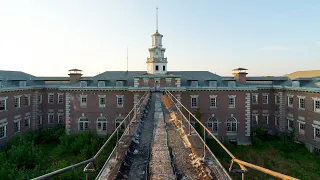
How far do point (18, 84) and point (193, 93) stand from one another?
2542 centimetres

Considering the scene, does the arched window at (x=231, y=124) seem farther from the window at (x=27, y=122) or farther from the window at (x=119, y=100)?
the window at (x=27, y=122)

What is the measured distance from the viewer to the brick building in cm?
3108

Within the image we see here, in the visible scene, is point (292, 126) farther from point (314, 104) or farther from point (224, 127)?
point (224, 127)

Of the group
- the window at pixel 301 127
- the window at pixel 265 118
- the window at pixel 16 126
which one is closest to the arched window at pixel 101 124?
the window at pixel 16 126

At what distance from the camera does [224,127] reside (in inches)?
1280

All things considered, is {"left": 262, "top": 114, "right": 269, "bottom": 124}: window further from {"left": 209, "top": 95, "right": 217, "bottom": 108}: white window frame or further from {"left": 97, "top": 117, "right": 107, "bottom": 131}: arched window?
{"left": 97, "top": 117, "right": 107, "bottom": 131}: arched window

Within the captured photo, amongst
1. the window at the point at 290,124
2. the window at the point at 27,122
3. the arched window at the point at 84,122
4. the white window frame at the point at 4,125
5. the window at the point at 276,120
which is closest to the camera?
the white window frame at the point at 4,125

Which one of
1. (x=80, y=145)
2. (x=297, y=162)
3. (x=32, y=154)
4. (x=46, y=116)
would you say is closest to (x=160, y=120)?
(x=32, y=154)

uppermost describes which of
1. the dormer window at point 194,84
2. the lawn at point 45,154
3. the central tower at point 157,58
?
the central tower at point 157,58

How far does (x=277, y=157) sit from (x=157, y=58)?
73.8ft

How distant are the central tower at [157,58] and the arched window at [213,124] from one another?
11116 millimetres

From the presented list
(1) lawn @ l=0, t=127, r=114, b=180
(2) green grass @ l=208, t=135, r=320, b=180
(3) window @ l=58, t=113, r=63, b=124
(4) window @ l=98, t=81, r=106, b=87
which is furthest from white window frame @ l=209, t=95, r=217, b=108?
(3) window @ l=58, t=113, r=63, b=124

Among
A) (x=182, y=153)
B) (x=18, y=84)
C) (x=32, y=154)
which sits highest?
(x=18, y=84)

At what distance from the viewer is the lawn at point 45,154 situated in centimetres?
1834
